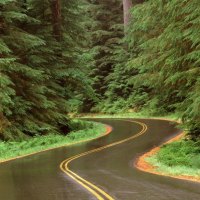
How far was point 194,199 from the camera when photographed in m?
10.3

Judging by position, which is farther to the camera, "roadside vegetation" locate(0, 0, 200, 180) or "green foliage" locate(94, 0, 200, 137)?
"roadside vegetation" locate(0, 0, 200, 180)

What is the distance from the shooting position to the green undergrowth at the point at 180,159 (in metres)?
15.4

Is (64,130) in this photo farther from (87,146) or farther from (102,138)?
(87,146)

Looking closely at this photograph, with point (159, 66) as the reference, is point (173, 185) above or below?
below

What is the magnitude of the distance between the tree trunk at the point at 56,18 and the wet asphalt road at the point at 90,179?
1159cm

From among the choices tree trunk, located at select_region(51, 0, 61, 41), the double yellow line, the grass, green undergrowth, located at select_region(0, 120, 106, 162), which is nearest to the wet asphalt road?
the double yellow line

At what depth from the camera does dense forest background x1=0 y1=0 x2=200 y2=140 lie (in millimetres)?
17797

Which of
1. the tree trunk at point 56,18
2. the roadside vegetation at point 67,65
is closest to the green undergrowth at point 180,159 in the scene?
the roadside vegetation at point 67,65

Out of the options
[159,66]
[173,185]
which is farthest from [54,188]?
[159,66]

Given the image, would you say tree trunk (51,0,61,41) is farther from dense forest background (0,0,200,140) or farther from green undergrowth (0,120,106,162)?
green undergrowth (0,120,106,162)

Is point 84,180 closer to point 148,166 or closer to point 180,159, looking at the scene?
point 148,166

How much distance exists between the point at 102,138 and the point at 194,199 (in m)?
19.2

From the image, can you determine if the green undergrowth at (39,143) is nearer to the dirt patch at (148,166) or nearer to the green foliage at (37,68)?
the green foliage at (37,68)

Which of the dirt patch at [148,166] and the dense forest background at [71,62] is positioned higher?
the dense forest background at [71,62]
